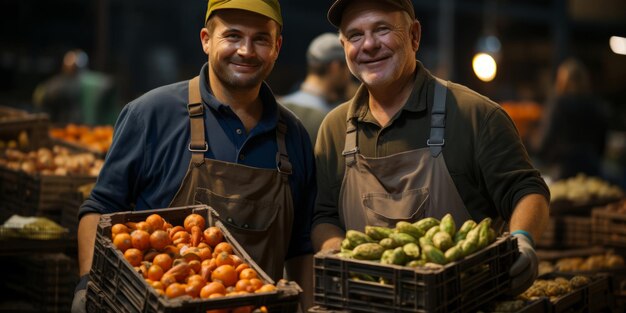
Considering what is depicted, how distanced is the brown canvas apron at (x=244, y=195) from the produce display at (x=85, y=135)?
356cm

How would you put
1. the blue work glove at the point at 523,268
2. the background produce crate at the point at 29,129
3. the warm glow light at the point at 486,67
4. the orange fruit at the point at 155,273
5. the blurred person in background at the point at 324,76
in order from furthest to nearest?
1. the warm glow light at the point at 486,67
2. the blurred person in background at the point at 324,76
3. the background produce crate at the point at 29,129
4. the blue work glove at the point at 523,268
5. the orange fruit at the point at 155,273

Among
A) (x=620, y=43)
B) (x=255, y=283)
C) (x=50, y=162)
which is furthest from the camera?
(x=620, y=43)

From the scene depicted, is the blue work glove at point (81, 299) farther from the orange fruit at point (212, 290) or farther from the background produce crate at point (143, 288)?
the orange fruit at point (212, 290)

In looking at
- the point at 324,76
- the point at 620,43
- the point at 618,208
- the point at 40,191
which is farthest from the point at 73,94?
the point at 620,43

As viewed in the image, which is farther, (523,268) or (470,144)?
(470,144)

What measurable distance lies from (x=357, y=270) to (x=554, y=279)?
198cm

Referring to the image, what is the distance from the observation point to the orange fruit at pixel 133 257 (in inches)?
140

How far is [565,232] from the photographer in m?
7.68

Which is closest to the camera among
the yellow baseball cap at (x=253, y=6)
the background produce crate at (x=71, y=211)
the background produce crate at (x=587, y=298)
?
the background produce crate at (x=587, y=298)

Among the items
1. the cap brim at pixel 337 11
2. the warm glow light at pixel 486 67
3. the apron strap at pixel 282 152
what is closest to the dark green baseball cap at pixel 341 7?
the cap brim at pixel 337 11

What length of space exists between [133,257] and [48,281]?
2.74m

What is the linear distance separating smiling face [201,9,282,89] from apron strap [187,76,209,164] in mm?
165

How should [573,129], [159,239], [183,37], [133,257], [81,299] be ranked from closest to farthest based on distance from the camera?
[133,257] < [159,239] < [81,299] < [573,129] < [183,37]

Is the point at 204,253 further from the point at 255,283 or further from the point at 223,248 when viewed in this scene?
the point at 255,283
